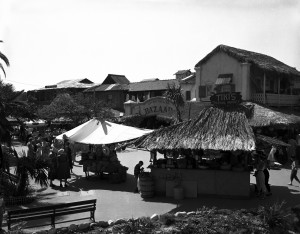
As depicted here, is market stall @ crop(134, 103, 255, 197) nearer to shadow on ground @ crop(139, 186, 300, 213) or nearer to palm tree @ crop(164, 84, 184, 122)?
shadow on ground @ crop(139, 186, 300, 213)

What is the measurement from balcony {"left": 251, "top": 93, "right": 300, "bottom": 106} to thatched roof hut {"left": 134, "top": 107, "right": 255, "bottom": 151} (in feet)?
44.6

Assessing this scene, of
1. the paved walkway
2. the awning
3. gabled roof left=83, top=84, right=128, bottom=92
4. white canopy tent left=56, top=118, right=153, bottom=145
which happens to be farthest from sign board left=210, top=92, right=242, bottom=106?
gabled roof left=83, top=84, right=128, bottom=92

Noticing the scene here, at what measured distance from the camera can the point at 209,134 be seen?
526 inches

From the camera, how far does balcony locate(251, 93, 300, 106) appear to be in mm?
27484

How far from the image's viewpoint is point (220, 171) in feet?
44.5

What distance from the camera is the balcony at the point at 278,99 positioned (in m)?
27.5

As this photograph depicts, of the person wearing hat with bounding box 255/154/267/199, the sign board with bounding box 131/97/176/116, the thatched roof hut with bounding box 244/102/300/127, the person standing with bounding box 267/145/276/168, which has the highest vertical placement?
the sign board with bounding box 131/97/176/116

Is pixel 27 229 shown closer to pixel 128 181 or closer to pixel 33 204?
pixel 33 204

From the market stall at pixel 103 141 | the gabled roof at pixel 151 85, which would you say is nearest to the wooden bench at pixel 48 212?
the market stall at pixel 103 141

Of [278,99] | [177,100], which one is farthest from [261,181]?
[177,100]

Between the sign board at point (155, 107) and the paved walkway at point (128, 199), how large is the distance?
1469 cm

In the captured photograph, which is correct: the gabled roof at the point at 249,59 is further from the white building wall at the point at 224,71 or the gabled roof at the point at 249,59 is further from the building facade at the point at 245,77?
the white building wall at the point at 224,71

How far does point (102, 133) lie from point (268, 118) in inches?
429

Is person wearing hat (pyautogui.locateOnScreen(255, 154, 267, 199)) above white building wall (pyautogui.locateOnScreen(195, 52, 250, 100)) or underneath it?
underneath
